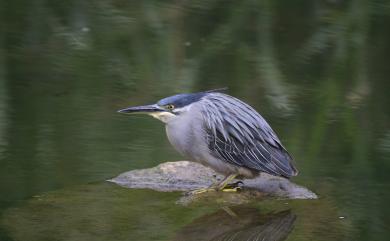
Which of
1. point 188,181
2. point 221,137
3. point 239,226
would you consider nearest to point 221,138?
point 221,137

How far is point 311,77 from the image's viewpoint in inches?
311

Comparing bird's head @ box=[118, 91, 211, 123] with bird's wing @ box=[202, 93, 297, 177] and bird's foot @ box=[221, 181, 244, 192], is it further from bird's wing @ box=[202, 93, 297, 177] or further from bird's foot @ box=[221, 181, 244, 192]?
bird's foot @ box=[221, 181, 244, 192]

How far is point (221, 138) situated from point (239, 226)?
60cm

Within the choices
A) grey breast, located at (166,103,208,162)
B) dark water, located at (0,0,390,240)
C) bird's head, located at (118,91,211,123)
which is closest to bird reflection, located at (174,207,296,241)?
dark water, located at (0,0,390,240)

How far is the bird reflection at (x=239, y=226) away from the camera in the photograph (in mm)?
4672

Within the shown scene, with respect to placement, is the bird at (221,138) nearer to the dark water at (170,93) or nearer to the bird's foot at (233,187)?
the bird's foot at (233,187)

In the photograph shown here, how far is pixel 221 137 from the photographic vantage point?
5211mm

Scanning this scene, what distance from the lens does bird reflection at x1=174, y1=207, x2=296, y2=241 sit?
4.67 metres

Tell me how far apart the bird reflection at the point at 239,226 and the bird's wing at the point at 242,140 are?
0.29 meters

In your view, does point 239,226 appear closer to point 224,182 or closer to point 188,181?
point 224,182

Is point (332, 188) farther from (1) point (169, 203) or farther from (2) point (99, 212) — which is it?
(2) point (99, 212)

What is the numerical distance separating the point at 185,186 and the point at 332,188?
88 centimetres

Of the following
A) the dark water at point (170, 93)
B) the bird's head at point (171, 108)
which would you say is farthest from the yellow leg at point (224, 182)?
the bird's head at point (171, 108)

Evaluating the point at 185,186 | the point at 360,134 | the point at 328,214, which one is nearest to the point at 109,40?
the point at 360,134
